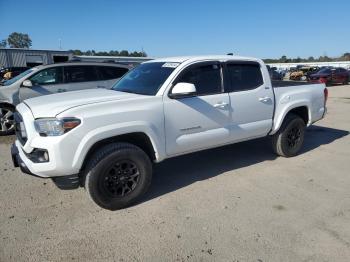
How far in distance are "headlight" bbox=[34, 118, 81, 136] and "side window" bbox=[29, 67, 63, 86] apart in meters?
5.19

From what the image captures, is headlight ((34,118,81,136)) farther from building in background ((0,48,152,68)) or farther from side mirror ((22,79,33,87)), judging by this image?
building in background ((0,48,152,68))

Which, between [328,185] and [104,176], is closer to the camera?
[104,176]

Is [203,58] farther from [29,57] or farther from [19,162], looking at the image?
[29,57]

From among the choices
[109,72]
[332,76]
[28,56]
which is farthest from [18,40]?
[109,72]

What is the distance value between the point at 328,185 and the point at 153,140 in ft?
8.76

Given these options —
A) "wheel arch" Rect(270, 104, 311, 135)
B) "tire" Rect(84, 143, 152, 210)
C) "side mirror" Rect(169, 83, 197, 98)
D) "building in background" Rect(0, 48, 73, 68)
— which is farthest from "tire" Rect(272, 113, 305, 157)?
"building in background" Rect(0, 48, 73, 68)

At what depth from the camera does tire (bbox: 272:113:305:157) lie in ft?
19.0

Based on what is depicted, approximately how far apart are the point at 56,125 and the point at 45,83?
17.5ft

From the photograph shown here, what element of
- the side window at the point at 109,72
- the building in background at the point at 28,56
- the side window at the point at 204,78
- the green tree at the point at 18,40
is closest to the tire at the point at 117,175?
the side window at the point at 204,78

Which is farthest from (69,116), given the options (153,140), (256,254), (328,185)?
(328,185)

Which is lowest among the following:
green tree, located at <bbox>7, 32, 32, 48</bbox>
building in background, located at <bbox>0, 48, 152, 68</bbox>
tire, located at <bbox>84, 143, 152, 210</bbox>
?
→ tire, located at <bbox>84, 143, 152, 210</bbox>

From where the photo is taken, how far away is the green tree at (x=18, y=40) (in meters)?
126

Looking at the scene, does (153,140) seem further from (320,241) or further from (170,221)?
(320,241)

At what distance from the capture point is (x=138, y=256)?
3053 millimetres
